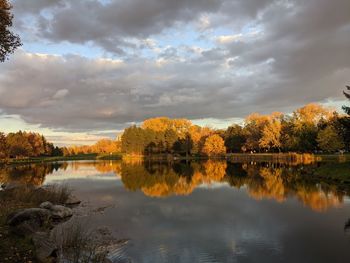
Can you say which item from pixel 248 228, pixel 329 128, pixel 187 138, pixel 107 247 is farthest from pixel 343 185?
pixel 187 138

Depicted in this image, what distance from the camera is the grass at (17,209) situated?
44.3 feet

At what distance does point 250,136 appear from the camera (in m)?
127

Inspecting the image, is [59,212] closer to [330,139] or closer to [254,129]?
Result: [330,139]

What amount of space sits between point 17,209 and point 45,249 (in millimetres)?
9575

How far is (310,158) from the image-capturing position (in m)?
89.9

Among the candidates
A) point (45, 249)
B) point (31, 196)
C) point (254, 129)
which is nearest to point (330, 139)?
point (254, 129)

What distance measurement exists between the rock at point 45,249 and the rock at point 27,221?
6.60 ft

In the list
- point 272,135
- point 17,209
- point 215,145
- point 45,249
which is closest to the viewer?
point 45,249

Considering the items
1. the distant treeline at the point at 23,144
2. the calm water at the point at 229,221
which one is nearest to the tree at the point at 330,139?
the calm water at the point at 229,221

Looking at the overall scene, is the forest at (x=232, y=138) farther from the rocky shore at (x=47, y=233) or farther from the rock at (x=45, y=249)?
the rock at (x=45, y=249)

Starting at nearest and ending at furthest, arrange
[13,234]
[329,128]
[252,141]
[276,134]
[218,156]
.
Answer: [13,234], [329,128], [276,134], [252,141], [218,156]

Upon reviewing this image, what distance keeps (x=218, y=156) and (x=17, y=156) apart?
76405mm

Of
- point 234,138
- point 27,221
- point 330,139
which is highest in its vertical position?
point 234,138

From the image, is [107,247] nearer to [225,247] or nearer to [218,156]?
[225,247]
